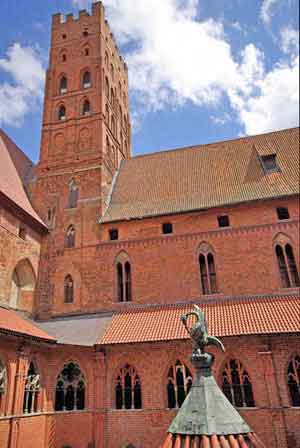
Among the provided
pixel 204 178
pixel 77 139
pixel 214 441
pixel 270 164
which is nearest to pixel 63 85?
pixel 77 139

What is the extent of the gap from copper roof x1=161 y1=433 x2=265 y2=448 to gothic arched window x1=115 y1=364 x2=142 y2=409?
10674 millimetres

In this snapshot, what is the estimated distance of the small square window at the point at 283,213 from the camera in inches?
642

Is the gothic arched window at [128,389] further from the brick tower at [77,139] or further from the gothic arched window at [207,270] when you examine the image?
the gothic arched window at [207,270]

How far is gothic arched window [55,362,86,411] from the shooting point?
44.2 feet

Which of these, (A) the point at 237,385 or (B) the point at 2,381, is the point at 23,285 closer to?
(B) the point at 2,381

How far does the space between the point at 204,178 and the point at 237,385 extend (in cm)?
1076

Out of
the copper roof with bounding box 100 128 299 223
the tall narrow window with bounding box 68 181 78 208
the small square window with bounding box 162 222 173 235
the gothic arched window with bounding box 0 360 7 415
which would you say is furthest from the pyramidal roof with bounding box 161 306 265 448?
the tall narrow window with bounding box 68 181 78 208

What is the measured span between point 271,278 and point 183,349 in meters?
5.07

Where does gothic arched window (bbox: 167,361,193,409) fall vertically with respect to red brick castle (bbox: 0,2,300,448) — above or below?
below

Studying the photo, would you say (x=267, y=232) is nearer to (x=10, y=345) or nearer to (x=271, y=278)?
(x=271, y=278)

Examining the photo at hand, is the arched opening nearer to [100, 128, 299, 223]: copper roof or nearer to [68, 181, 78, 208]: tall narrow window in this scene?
[68, 181, 78, 208]: tall narrow window

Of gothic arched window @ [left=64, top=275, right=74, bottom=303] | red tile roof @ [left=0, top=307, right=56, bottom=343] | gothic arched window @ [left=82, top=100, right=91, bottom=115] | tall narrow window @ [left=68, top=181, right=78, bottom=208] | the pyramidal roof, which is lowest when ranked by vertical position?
the pyramidal roof

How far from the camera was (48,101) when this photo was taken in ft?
75.3

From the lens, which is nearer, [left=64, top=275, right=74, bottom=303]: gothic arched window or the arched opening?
the arched opening
